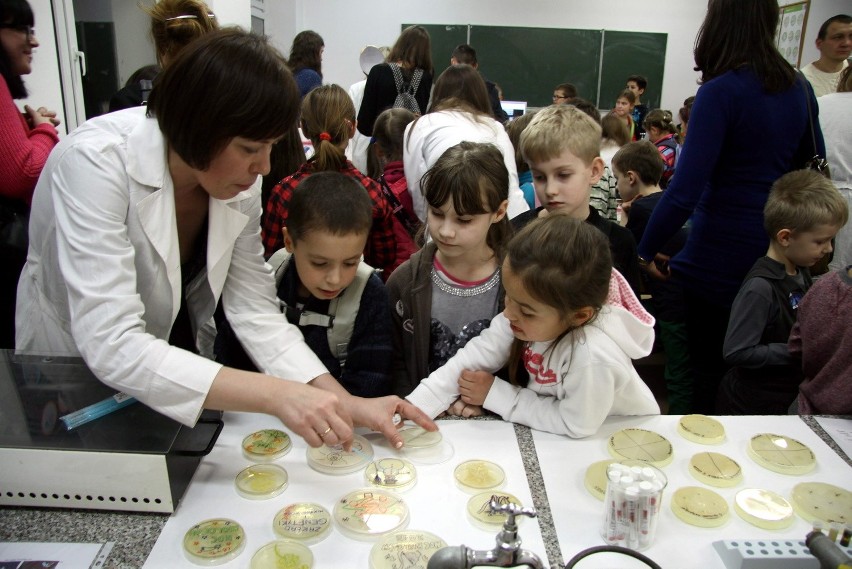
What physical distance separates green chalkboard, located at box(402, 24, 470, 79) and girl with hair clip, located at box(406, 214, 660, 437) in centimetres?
663

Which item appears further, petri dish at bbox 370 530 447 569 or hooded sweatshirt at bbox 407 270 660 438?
hooded sweatshirt at bbox 407 270 660 438

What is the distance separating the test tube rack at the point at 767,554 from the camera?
770mm

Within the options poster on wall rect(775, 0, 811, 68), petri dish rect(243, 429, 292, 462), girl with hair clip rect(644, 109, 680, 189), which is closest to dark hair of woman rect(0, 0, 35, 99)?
petri dish rect(243, 429, 292, 462)

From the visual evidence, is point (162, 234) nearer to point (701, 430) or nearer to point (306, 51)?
point (701, 430)

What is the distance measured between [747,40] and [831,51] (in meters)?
1.90

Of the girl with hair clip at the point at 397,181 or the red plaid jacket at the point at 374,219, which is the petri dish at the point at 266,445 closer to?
the red plaid jacket at the point at 374,219

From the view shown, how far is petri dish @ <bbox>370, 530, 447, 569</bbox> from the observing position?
31.4 inches

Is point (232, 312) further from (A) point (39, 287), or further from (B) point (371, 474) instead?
(B) point (371, 474)

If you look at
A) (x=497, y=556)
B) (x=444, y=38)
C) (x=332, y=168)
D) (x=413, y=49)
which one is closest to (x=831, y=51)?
(x=413, y=49)

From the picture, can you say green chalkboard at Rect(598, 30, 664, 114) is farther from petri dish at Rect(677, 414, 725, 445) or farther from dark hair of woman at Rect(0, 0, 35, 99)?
petri dish at Rect(677, 414, 725, 445)

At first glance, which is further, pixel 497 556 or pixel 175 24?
pixel 175 24

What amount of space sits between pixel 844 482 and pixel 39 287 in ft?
4.63

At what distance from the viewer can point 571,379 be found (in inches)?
43.9

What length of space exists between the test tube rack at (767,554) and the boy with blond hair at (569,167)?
91cm
